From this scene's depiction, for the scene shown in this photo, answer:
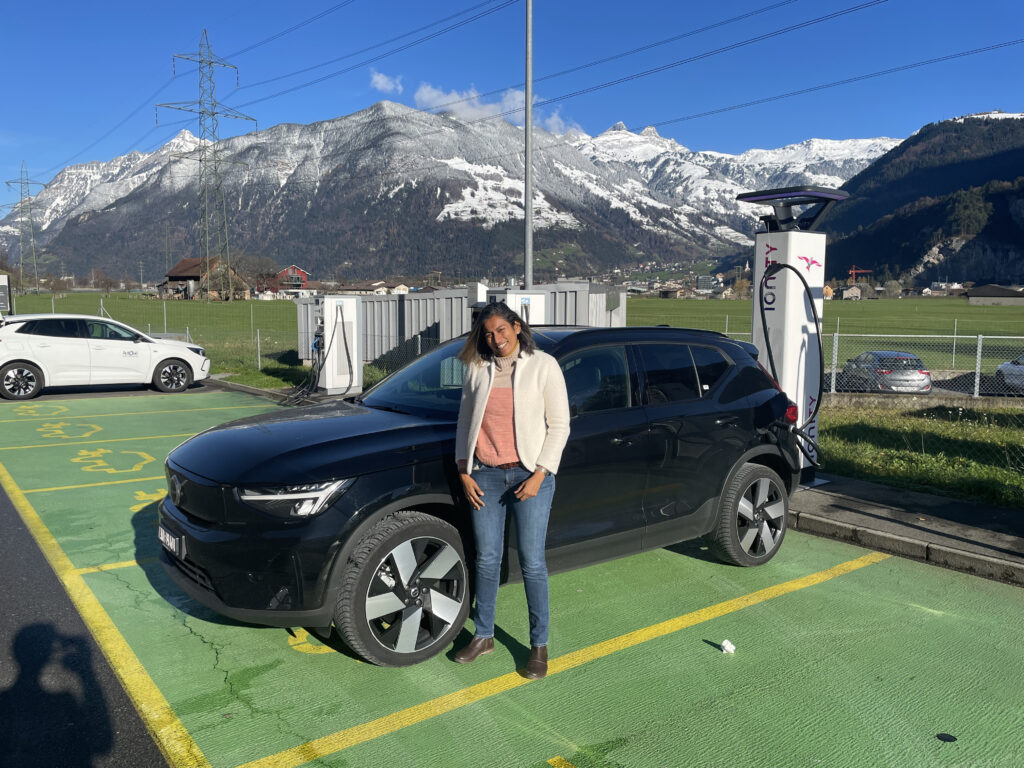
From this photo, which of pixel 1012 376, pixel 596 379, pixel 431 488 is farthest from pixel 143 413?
pixel 1012 376

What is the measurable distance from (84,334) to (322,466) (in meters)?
13.0

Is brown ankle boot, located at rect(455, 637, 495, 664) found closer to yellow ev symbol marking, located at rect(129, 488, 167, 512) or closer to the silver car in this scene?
yellow ev symbol marking, located at rect(129, 488, 167, 512)

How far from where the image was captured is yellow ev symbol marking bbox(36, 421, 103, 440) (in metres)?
10.7

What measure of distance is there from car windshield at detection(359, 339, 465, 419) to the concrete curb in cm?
328

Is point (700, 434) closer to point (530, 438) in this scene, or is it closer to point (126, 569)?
point (530, 438)

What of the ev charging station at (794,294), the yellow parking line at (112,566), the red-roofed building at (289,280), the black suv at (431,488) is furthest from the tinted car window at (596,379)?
the red-roofed building at (289,280)

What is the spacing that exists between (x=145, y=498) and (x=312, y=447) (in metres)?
4.18

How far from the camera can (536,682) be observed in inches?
150

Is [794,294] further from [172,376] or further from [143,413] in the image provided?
[172,376]

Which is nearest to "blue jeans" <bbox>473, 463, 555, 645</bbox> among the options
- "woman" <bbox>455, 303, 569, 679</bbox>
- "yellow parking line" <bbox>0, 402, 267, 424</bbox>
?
"woman" <bbox>455, 303, 569, 679</bbox>

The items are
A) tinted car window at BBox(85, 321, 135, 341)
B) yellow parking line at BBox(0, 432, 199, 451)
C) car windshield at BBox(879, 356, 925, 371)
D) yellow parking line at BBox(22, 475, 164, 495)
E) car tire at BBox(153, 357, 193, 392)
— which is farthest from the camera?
car windshield at BBox(879, 356, 925, 371)

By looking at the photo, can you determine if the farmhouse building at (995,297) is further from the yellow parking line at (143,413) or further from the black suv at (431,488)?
the black suv at (431,488)

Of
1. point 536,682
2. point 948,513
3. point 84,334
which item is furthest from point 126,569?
point 84,334

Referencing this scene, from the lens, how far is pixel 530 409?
145 inches
